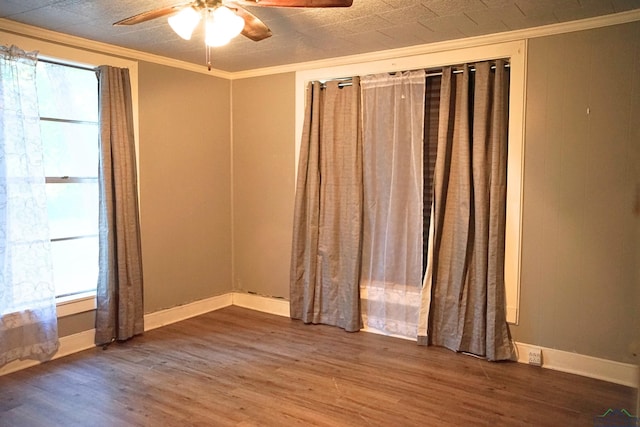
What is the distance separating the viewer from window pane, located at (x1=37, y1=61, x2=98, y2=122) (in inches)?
145

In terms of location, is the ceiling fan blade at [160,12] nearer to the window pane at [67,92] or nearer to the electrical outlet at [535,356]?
the window pane at [67,92]

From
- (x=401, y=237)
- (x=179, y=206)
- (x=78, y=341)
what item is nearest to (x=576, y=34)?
(x=401, y=237)

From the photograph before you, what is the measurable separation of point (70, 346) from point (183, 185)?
66.2 inches

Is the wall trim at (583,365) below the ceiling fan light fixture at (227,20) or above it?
below

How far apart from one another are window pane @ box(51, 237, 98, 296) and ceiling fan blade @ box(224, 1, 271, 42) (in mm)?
2351

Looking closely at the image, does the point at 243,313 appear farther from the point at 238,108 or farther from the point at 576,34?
the point at 576,34

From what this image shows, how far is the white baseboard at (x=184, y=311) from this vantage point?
4387 mm

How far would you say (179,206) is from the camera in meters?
4.61

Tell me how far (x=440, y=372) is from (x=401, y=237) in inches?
45.7

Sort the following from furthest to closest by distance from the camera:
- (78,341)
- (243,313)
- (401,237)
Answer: (243,313), (401,237), (78,341)

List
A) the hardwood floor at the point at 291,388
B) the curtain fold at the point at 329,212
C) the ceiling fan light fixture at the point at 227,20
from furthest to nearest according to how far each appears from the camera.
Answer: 1. the curtain fold at the point at 329,212
2. the hardwood floor at the point at 291,388
3. the ceiling fan light fixture at the point at 227,20

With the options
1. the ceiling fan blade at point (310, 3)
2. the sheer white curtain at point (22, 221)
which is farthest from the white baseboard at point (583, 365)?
the sheer white curtain at point (22, 221)

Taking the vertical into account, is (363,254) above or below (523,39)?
below

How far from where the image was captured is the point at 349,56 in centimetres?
425
